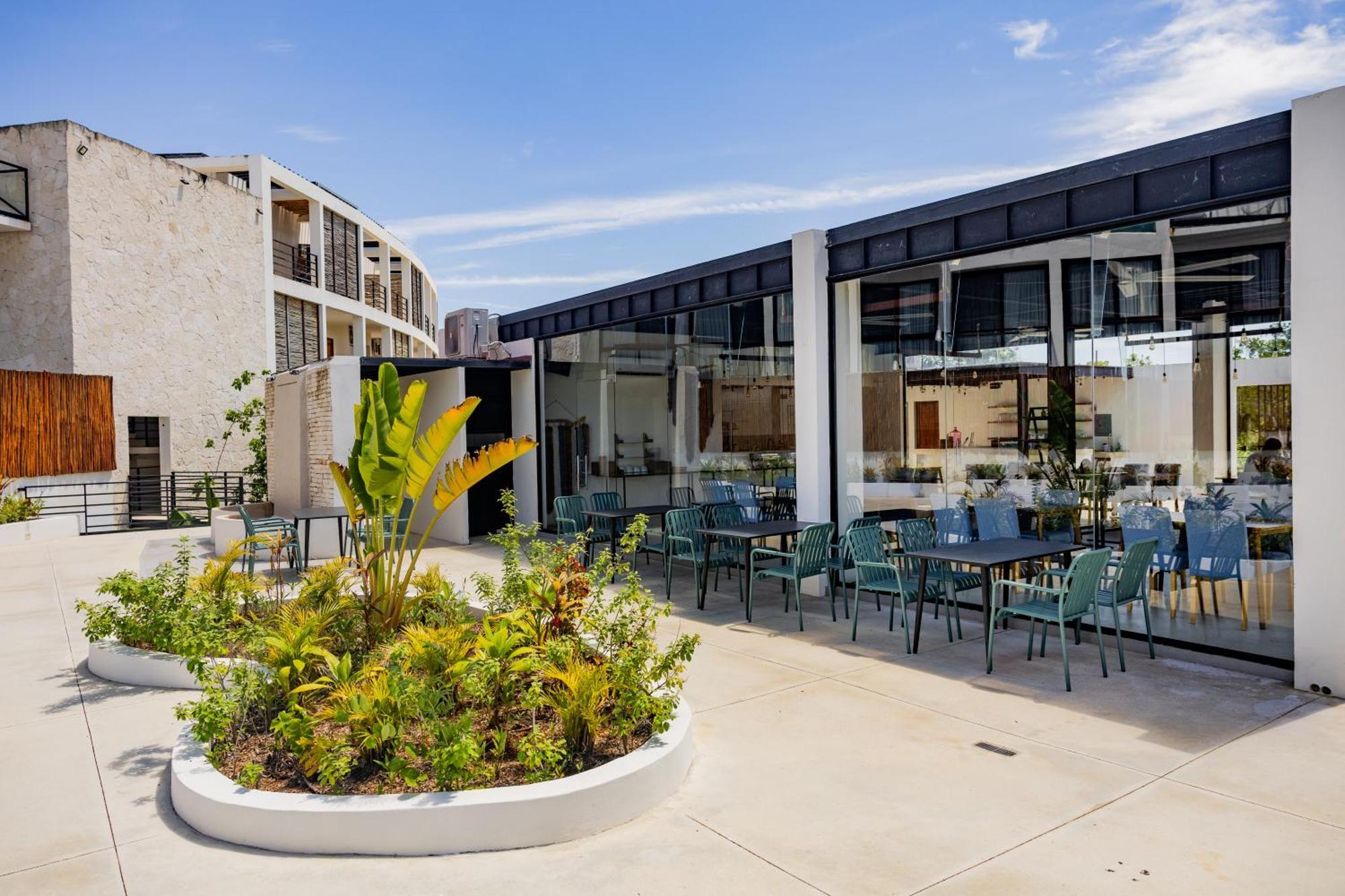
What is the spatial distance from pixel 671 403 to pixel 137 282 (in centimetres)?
1752

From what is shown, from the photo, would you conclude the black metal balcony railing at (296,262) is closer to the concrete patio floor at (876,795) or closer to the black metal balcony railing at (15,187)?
the black metal balcony railing at (15,187)

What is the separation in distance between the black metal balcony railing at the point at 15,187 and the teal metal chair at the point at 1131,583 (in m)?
25.5

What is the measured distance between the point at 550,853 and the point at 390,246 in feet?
128

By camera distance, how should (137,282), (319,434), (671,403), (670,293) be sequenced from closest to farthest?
1. (670,293)
2. (671,403)
3. (319,434)
4. (137,282)

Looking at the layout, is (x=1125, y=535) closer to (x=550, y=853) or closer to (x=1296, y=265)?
(x=1296, y=265)

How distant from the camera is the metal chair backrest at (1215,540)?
301 inches

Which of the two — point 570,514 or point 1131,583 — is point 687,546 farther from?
point 1131,583

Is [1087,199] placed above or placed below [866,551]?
above

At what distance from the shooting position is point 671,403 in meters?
14.4

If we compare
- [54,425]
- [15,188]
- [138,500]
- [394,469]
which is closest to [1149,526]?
[394,469]

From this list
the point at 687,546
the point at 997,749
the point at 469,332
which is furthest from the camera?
the point at 469,332

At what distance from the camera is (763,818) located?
4.49 metres

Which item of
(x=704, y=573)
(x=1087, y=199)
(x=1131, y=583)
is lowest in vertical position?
(x=704, y=573)

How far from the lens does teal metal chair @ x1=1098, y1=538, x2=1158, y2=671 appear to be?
7195 mm
